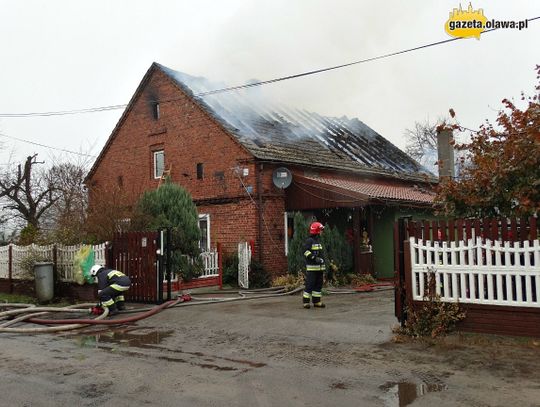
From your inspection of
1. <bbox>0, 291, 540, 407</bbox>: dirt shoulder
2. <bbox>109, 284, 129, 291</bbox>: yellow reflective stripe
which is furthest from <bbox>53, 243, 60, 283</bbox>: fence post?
<bbox>0, 291, 540, 407</bbox>: dirt shoulder

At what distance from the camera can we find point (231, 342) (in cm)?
729

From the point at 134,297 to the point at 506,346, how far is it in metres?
7.73

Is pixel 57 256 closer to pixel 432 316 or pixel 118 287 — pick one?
pixel 118 287

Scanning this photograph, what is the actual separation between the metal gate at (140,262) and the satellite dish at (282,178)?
5497mm

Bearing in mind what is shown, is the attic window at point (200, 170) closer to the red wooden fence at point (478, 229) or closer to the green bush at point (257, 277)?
the green bush at point (257, 277)

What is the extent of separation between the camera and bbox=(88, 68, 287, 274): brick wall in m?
15.9

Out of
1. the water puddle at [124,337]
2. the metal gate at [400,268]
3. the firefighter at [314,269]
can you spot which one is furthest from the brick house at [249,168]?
the water puddle at [124,337]

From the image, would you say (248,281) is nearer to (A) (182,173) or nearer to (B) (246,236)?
(B) (246,236)

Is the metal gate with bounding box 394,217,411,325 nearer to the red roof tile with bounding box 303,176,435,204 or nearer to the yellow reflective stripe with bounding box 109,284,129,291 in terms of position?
the red roof tile with bounding box 303,176,435,204

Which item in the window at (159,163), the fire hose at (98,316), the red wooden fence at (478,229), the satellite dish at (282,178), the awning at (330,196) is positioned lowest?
the fire hose at (98,316)

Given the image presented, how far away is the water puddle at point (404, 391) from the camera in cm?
454

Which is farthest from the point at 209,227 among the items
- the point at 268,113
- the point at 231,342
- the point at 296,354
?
the point at 296,354

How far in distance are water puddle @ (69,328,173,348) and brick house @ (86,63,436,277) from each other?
7001mm

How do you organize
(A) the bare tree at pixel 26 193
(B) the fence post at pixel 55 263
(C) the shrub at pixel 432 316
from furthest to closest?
(A) the bare tree at pixel 26 193, (B) the fence post at pixel 55 263, (C) the shrub at pixel 432 316
